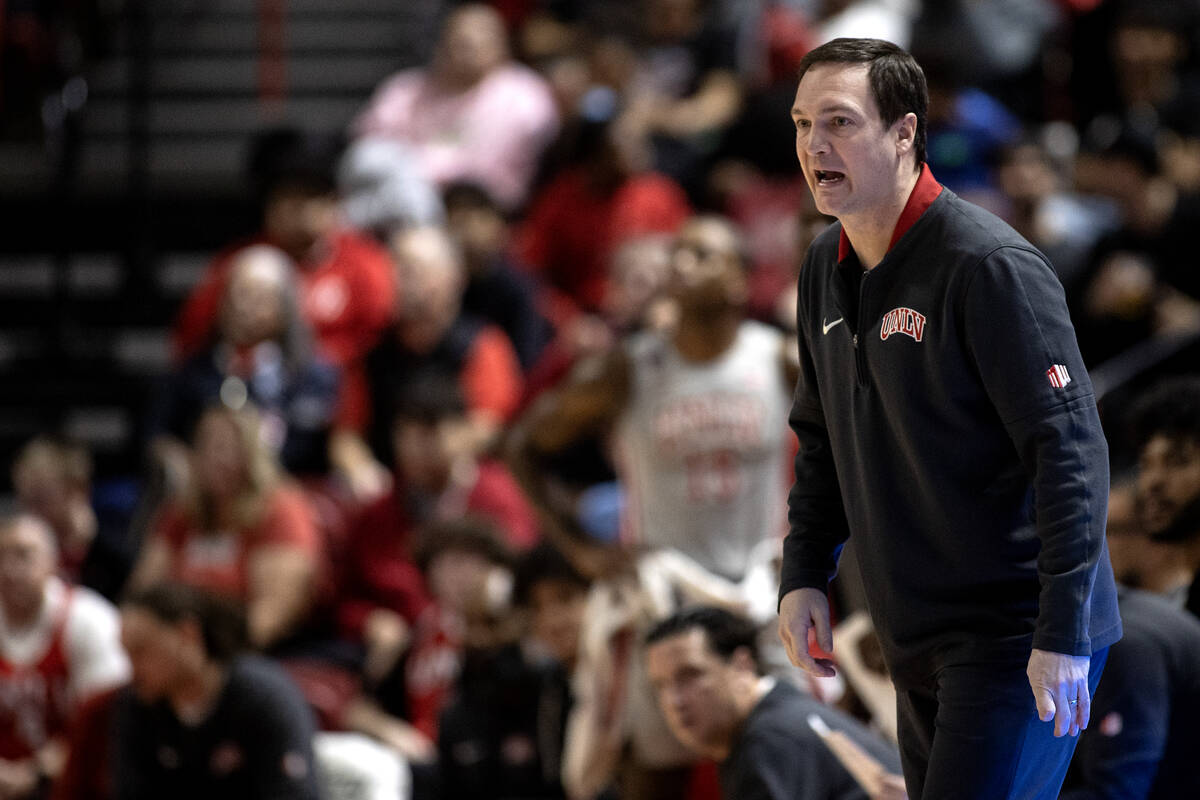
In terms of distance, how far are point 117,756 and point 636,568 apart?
6.27 feet

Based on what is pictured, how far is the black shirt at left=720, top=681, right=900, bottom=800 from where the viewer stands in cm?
386

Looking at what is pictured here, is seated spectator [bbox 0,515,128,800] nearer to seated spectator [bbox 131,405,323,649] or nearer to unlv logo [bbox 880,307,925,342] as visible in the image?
seated spectator [bbox 131,405,323,649]

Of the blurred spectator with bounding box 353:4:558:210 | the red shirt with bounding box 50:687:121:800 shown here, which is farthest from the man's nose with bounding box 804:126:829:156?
the blurred spectator with bounding box 353:4:558:210

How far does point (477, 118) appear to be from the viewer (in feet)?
29.4

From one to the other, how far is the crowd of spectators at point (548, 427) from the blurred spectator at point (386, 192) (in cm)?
2

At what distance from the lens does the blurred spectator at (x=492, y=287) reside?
8023 millimetres

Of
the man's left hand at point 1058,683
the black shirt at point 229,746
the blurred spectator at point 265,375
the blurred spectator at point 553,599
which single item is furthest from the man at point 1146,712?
the blurred spectator at point 265,375

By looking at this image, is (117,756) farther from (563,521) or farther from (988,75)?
(988,75)

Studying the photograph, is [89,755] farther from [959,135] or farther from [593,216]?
[959,135]

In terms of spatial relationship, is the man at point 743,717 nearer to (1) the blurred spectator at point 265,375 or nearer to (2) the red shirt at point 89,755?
(2) the red shirt at point 89,755

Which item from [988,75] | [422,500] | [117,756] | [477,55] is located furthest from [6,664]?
[988,75]

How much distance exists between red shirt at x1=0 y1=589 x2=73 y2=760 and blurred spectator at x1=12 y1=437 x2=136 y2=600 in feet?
2.51

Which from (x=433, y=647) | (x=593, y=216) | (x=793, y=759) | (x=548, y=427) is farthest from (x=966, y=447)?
(x=593, y=216)

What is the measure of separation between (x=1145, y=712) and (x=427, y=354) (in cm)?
454
